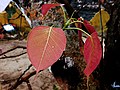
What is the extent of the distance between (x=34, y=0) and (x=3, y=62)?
2.74 ft

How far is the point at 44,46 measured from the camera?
0.34 meters

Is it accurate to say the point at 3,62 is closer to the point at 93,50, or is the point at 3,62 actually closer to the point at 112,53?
the point at 112,53

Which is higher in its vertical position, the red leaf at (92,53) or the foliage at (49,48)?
the foliage at (49,48)

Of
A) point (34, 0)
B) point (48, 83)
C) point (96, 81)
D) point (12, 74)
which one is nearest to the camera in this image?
point (96, 81)

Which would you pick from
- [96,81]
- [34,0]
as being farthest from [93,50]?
[34,0]

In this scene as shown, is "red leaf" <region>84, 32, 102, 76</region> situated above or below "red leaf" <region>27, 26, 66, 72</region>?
below

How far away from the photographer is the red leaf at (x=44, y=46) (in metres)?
0.32

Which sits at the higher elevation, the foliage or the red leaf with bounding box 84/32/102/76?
the foliage

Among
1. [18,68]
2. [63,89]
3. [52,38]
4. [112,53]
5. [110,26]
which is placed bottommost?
[18,68]

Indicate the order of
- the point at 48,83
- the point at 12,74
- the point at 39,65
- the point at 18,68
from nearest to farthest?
the point at 39,65
the point at 48,83
the point at 12,74
the point at 18,68

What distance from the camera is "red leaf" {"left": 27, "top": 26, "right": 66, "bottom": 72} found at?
0.32m

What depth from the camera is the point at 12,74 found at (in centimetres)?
199

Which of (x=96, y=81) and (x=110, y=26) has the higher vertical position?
(x=110, y=26)

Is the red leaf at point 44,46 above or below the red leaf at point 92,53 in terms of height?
above
